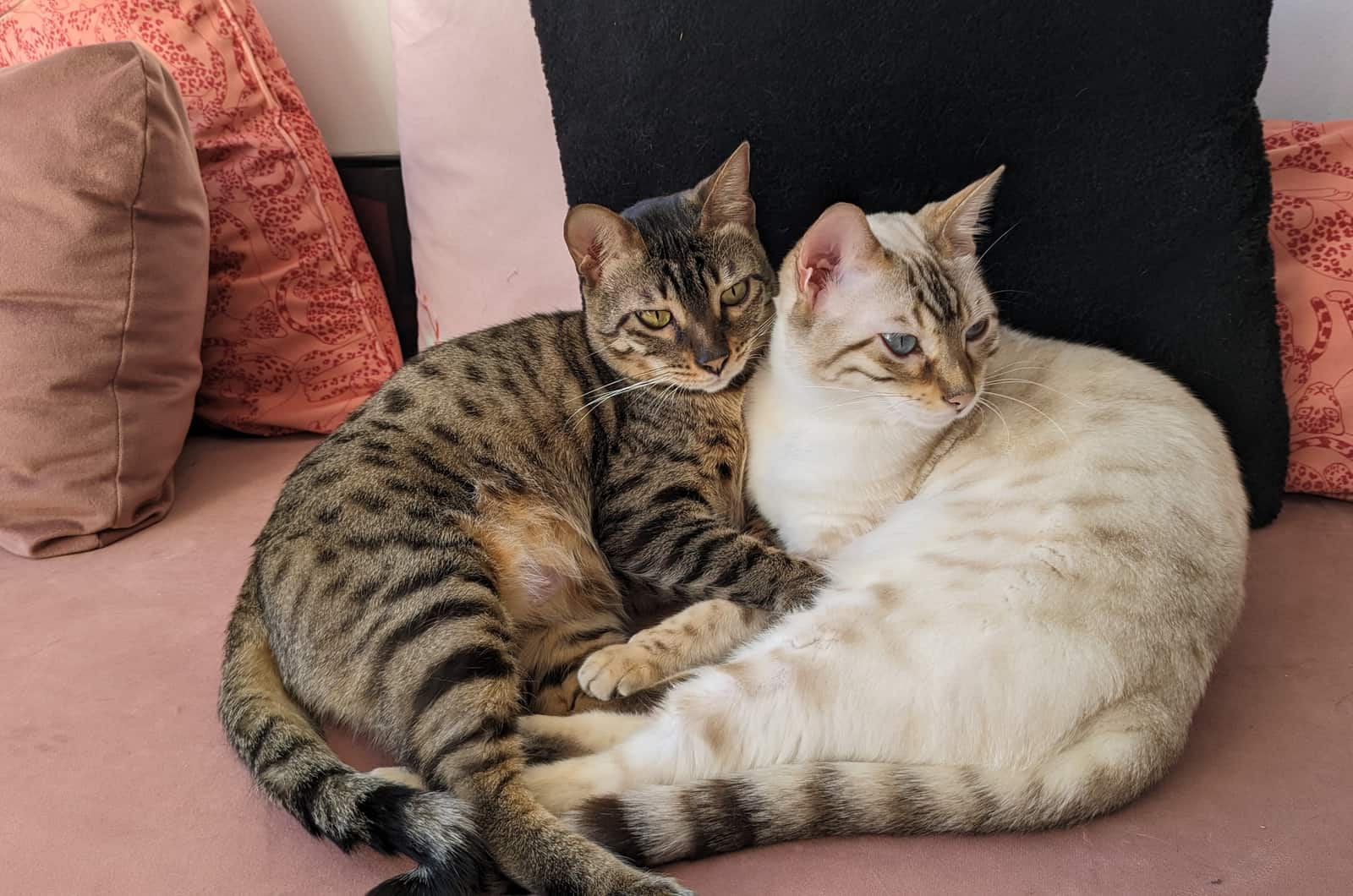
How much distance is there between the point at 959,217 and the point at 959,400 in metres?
0.31

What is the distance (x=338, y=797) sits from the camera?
1.10 meters

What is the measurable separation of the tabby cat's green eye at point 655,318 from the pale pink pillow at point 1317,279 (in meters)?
1.11

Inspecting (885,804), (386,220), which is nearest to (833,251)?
(885,804)

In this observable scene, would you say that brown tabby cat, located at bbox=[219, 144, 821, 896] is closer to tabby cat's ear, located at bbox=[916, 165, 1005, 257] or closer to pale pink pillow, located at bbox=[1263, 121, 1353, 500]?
tabby cat's ear, located at bbox=[916, 165, 1005, 257]

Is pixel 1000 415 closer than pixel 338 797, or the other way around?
pixel 338 797

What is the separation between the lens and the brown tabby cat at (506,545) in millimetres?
1122

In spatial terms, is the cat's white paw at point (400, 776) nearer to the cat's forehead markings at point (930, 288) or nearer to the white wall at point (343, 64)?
the cat's forehead markings at point (930, 288)

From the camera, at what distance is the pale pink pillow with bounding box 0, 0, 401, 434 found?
2.00 meters

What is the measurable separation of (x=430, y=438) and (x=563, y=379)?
27 centimetres

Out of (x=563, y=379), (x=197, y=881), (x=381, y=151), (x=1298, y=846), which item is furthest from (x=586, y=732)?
(x=381, y=151)

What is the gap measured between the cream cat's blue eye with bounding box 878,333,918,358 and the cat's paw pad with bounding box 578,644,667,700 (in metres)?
0.59

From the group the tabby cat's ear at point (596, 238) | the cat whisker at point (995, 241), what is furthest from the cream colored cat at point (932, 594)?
the tabby cat's ear at point (596, 238)

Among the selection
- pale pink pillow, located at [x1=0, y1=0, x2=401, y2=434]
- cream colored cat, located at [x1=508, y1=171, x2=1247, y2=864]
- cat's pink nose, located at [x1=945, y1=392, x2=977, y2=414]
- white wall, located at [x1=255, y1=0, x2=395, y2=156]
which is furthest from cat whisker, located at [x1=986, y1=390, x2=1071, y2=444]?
white wall, located at [x1=255, y1=0, x2=395, y2=156]

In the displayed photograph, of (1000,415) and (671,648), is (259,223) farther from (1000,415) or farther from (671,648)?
(1000,415)
